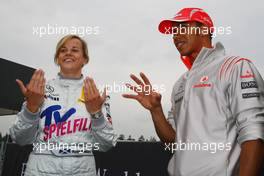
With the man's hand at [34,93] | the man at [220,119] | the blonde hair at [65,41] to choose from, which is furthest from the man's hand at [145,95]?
the man's hand at [34,93]

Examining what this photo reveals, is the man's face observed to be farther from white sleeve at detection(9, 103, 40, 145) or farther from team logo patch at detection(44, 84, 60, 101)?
white sleeve at detection(9, 103, 40, 145)

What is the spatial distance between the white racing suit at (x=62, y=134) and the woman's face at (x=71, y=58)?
212 mm

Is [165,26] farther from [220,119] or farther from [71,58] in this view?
[220,119]

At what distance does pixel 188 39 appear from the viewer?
2443 millimetres

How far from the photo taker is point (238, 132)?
1.81 m

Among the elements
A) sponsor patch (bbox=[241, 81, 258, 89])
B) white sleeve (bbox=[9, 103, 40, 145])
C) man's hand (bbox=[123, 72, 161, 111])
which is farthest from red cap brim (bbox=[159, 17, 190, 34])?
white sleeve (bbox=[9, 103, 40, 145])

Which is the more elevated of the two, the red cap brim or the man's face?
the red cap brim

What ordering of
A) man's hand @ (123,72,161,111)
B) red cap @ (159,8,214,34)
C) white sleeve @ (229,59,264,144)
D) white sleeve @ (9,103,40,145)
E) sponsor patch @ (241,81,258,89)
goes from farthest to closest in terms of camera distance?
man's hand @ (123,72,161,111) < red cap @ (159,8,214,34) < white sleeve @ (9,103,40,145) < sponsor patch @ (241,81,258,89) < white sleeve @ (229,59,264,144)

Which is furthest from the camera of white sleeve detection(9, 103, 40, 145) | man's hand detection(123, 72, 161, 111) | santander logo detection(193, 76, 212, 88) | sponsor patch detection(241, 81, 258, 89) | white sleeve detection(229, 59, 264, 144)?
man's hand detection(123, 72, 161, 111)

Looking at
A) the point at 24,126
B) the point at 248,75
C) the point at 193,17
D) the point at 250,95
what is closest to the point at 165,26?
the point at 193,17

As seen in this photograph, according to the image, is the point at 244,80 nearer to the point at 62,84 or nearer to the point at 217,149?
the point at 217,149

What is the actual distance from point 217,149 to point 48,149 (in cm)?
138

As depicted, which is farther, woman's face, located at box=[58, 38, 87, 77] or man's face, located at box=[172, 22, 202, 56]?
woman's face, located at box=[58, 38, 87, 77]

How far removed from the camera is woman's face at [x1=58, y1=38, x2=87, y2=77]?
8.91 ft
